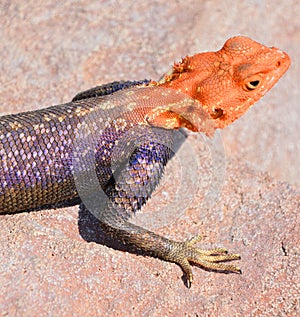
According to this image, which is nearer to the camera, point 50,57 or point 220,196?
point 220,196

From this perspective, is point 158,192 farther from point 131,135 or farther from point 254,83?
point 254,83

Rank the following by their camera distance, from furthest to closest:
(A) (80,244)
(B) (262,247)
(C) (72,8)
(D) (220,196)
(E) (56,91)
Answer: (C) (72,8) < (E) (56,91) < (D) (220,196) < (B) (262,247) < (A) (80,244)

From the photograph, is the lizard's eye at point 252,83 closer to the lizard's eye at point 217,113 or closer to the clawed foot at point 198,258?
the lizard's eye at point 217,113

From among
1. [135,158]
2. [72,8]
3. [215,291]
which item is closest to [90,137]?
[135,158]

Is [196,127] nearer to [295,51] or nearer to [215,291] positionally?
[215,291]

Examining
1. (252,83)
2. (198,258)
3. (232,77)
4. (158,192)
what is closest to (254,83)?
(252,83)
